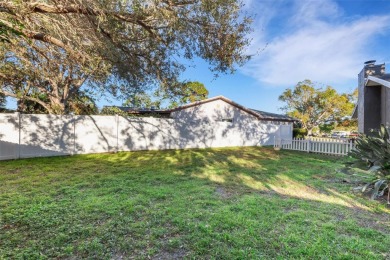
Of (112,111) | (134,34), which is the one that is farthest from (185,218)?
(112,111)

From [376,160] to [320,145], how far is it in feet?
28.3

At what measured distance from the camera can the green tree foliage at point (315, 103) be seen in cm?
3120

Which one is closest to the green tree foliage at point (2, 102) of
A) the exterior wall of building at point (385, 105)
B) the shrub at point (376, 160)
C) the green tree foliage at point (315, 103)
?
the shrub at point (376, 160)

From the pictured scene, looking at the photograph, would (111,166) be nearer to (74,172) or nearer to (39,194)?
(74,172)

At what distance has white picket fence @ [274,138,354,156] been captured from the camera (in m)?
12.3

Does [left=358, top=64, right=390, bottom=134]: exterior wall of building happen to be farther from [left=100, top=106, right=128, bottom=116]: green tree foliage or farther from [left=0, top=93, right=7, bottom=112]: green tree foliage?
[left=0, top=93, right=7, bottom=112]: green tree foliage

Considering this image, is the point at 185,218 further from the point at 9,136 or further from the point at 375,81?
the point at 375,81

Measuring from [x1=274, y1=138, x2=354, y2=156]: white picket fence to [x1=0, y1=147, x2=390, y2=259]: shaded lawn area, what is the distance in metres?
6.83

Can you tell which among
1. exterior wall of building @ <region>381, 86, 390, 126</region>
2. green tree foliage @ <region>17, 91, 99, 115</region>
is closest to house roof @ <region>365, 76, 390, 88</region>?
exterior wall of building @ <region>381, 86, 390, 126</region>

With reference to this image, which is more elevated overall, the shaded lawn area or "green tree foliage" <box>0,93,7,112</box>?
"green tree foliage" <box>0,93,7,112</box>

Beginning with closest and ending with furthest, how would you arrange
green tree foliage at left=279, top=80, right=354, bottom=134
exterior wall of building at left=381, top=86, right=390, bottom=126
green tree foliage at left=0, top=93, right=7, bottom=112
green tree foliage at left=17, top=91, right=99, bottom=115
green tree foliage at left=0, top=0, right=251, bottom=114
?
green tree foliage at left=0, top=0, right=251, bottom=114
exterior wall of building at left=381, top=86, right=390, bottom=126
green tree foliage at left=0, top=93, right=7, bottom=112
green tree foliage at left=17, top=91, right=99, bottom=115
green tree foliage at left=279, top=80, right=354, bottom=134

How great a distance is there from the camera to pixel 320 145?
13.4m

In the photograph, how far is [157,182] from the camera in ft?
19.7

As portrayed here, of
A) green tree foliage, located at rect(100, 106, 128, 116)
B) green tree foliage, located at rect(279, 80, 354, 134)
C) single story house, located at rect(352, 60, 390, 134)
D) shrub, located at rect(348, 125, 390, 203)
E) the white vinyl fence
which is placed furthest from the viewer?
green tree foliage, located at rect(279, 80, 354, 134)
